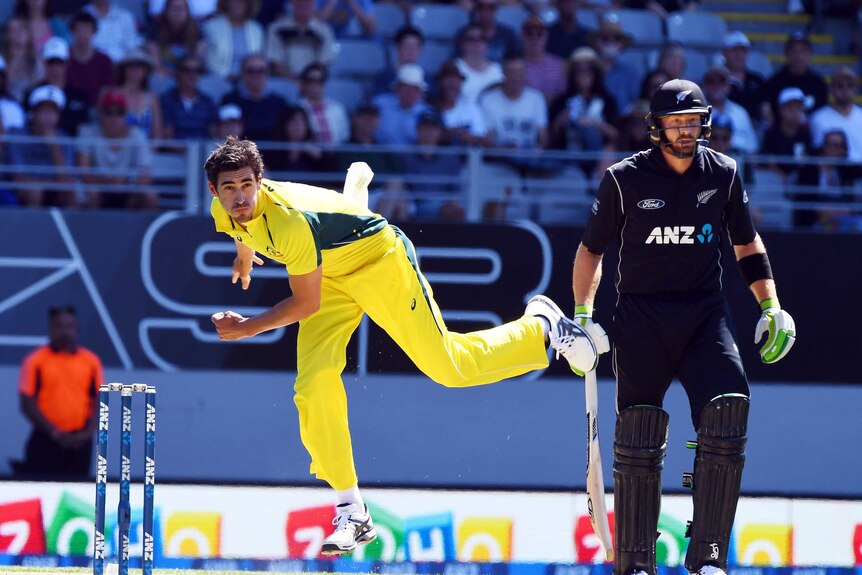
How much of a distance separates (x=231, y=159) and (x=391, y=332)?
1.11m

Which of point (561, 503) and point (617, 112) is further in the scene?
point (617, 112)

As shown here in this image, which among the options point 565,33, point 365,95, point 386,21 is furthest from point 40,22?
point 565,33

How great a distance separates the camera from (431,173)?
10.4 meters

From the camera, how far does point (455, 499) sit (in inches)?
277

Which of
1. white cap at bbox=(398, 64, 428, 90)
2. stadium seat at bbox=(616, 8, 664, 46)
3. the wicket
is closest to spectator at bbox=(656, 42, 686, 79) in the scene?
stadium seat at bbox=(616, 8, 664, 46)

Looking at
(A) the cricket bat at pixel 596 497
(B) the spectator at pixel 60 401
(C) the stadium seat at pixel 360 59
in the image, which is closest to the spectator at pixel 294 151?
(C) the stadium seat at pixel 360 59

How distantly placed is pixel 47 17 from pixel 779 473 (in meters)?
6.88

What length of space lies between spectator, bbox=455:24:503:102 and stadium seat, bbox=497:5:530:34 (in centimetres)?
72

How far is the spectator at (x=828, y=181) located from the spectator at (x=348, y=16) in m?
3.79

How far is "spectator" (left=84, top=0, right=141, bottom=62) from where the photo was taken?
11.1 metres

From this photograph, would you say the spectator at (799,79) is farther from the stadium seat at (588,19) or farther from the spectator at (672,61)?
the stadium seat at (588,19)

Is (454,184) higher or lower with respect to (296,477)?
higher

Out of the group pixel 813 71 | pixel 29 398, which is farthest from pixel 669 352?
pixel 813 71

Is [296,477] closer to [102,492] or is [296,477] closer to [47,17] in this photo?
[47,17]
